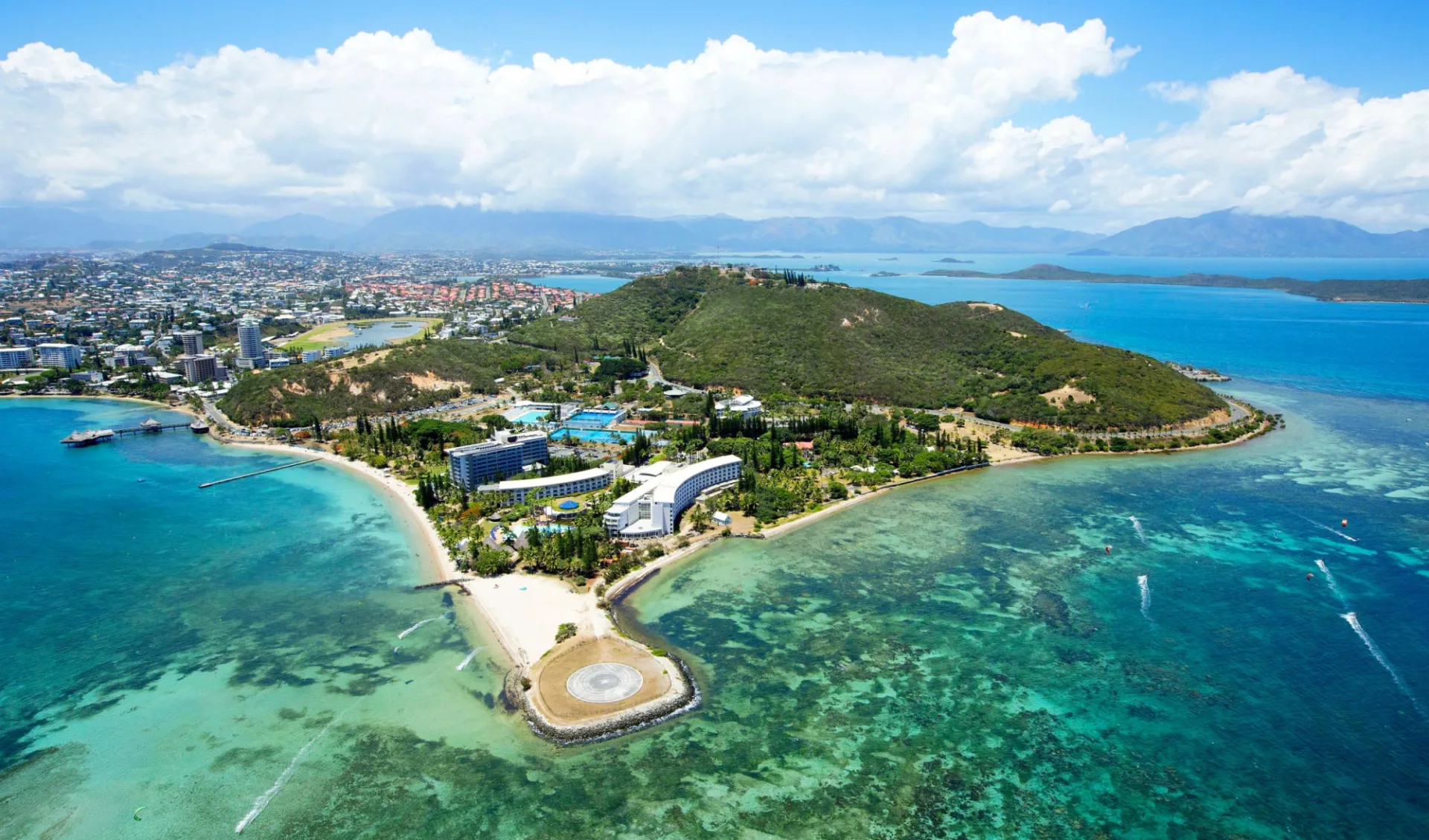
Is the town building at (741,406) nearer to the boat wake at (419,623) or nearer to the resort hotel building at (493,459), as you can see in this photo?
the resort hotel building at (493,459)

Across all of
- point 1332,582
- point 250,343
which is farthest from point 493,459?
point 250,343

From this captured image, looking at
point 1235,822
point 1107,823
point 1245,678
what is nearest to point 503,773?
point 1107,823

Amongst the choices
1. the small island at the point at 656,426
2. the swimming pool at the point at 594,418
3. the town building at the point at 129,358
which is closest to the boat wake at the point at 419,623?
the small island at the point at 656,426

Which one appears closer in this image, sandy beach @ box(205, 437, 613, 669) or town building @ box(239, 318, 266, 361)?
sandy beach @ box(205, 437, 613, 669)

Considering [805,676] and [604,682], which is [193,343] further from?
[805,676]

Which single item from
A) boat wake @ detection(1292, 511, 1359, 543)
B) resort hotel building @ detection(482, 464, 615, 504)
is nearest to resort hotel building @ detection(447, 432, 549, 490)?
A: resort hotel building @ detection(482, 464, 615, 504)

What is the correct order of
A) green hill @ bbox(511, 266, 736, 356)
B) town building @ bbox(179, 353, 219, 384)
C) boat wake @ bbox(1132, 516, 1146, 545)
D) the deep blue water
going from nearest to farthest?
boat wake @ bbox(1132, 516, 1146, 545) → town building @ bbox(179, 353, 219, 384) → the deep blue water → green hill @ bbox(511, 266, 736, 356)

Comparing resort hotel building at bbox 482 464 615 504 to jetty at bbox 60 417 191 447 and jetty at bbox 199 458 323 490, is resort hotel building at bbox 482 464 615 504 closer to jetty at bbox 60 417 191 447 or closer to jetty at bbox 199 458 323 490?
jetty at bbox 199 458 323 490

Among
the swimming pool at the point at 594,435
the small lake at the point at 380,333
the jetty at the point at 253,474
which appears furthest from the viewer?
the small lake at the point at 380,333
